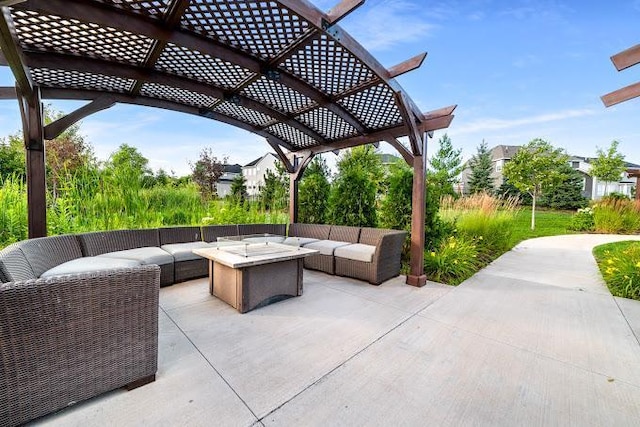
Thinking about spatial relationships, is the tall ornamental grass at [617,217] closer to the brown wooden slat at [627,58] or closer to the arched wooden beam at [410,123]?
the arched wooden beam at [410,123]

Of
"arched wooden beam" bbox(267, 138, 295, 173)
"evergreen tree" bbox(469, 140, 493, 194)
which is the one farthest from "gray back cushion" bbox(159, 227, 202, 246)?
"evergreen tree" bbox(469, 140, 493, 194)

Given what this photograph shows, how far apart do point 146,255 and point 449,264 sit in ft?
15.1

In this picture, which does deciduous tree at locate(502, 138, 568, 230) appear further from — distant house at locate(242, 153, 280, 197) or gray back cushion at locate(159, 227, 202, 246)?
distant house at locate(242, 153, 280, 197)

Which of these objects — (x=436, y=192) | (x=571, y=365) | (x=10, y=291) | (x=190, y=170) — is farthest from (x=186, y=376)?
(x=190, y=170)

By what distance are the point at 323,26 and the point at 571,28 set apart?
587 cm

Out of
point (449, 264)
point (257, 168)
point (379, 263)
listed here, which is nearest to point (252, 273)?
point (379, 263)

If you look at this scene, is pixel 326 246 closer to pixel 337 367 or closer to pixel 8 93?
pixel 337 367

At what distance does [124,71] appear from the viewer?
10.6ft

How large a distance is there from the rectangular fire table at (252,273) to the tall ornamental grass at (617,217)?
11466 mm

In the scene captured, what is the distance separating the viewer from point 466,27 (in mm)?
4973

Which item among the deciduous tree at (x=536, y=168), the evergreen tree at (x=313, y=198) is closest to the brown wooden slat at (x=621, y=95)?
the evergreen tree at (x=313, y=198)

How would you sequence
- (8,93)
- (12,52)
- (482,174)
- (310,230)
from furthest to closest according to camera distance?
1. (482,174)
2. (310,230)
3. (8,93)
4. (12,52)

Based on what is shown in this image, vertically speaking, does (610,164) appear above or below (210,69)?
above

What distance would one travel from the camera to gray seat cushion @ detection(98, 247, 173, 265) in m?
3.47
